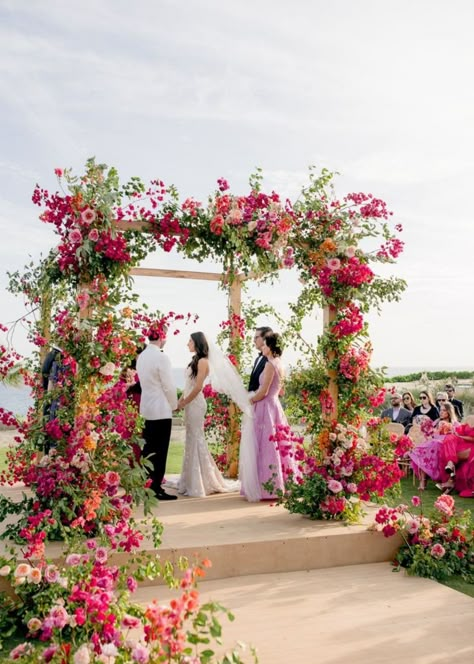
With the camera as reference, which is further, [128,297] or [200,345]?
[200,345]

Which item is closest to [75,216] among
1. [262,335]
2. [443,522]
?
[262,335]

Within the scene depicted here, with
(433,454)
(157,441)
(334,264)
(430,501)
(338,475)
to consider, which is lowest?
(430,501)

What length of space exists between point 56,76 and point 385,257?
377 cm

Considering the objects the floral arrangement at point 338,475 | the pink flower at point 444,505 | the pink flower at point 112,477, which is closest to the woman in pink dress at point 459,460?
the floral arrangement at point 338,475

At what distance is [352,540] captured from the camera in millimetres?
5395

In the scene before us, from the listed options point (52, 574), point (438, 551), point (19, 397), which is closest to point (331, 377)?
point (438, 551)

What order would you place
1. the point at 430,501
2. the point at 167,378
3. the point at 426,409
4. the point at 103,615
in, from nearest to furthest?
the point at 103,615 < the point at 167,378 < the point at 430,501 < the point at 426,409

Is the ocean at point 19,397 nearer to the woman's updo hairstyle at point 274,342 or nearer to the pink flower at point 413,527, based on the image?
the woman's updo hairstyle at point 274,342

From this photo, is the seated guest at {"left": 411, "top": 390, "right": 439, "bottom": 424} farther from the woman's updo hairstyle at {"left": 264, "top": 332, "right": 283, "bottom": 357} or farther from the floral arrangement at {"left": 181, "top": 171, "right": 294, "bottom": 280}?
the floral arrangement at {"left": 181, "top": 171, "right": 294, "bottom": 280}

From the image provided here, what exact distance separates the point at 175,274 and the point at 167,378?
64.0 inches

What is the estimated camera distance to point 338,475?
588 cm

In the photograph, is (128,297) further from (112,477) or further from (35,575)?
(35,575)

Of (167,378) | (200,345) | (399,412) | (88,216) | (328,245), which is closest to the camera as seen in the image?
(88,216)

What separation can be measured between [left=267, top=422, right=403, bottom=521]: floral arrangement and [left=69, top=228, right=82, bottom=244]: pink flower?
7.86 feet
